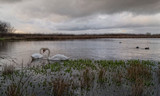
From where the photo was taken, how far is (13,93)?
14.5 ft

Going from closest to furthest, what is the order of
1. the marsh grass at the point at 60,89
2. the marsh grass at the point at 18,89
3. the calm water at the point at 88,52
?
the marsh grass at the point at 18,89 → the marsh grass at the point at 60,89 → the calm water at the point at 88,52

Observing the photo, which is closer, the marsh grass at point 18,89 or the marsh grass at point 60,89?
the marsh grass at point 18,89

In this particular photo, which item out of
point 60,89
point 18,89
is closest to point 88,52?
point 60,89

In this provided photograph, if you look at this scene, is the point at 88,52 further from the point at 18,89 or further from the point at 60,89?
the point at 18,89

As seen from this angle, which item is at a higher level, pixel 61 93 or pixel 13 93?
pixel 13 93

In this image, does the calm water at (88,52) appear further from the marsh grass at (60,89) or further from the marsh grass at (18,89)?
the marsh grass at (60,89)

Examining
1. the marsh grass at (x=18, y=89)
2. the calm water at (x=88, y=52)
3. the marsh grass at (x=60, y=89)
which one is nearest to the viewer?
the marsh grass at (x=18, y=89)

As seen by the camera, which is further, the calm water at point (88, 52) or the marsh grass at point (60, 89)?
the calm water at point (88, 52)

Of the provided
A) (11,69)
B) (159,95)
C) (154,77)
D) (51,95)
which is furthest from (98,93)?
(11,69)

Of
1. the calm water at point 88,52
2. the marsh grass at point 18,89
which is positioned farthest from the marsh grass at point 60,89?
the calm water at point 88,52

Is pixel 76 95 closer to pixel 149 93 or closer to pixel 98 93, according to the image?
pixel 98 93

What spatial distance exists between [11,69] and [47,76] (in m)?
2.53

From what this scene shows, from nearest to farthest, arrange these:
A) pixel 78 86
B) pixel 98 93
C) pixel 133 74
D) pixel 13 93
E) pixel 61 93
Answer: pixel 13 93, pixel 61 93, pixel 98 93, pixel 78 86, pixel 133 74

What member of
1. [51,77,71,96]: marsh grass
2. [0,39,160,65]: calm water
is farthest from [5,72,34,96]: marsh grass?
[0,39,160,65]: calm water
